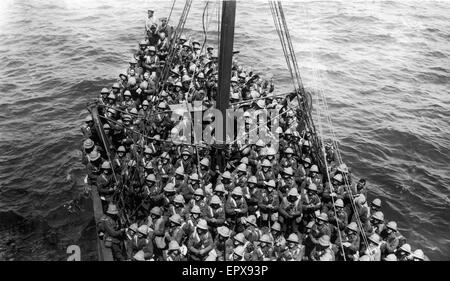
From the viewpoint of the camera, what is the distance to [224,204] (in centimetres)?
975

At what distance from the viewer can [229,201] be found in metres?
9.68

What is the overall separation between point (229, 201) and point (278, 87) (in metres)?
16.6

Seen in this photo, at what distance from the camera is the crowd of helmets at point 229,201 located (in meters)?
8.51

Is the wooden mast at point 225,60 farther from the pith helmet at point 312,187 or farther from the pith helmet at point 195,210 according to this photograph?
the pith helmet at point 312,187

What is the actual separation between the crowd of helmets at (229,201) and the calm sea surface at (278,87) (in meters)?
3.30

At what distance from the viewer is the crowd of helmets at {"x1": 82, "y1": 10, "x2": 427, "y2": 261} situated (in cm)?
851

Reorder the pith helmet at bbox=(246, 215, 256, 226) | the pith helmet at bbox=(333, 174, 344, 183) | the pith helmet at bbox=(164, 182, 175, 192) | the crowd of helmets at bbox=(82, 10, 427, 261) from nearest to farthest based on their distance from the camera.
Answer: the crowd of helmets at bbox=(82, 10, 427, 261)
the pith helmet at bbox=(246, 215, 256, 226)
the pith helmet at bbox=(164, 182, 175, 192)
the pith helmet at bbox=(333, 174, 344, 183)

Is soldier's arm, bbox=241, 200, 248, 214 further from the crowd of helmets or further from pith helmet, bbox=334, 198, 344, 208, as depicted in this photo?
pith helmet, bbox=334, 198, 344, 208

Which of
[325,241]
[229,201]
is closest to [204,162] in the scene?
[229,201]

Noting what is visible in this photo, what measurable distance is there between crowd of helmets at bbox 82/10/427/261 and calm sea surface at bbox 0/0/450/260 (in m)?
3.30

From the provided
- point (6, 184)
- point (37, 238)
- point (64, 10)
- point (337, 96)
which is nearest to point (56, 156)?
point (6, 184)

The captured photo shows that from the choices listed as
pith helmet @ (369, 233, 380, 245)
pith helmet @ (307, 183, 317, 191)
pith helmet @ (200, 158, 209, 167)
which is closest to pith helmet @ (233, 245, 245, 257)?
pith helmet @ (307, 183, 317, 191)

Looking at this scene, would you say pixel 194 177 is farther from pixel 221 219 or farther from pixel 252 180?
pixel 252 180

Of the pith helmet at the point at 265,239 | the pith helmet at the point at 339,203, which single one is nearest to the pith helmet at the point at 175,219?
the pith helmet at the point at 265,239
